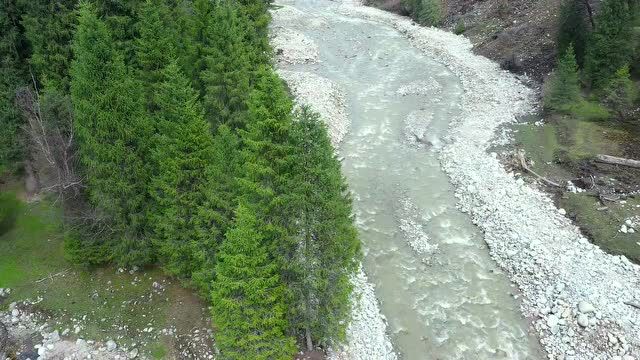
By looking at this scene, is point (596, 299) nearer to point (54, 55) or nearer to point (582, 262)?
point (582, 262)

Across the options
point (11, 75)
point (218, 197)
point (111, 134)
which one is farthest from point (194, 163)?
point (11, 75)

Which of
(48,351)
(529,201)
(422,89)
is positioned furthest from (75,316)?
(422,89)

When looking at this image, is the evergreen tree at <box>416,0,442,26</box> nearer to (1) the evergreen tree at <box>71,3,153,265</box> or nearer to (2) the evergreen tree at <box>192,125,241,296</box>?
(1) the evergreen tree at <box>71,3,153,265</box>

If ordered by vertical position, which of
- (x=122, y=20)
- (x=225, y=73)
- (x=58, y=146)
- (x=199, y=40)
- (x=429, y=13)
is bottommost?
(x=58, y=146)

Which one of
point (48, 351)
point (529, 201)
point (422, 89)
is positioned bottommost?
point (48, 351)

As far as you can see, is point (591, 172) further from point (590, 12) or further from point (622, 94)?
point (590, 12)

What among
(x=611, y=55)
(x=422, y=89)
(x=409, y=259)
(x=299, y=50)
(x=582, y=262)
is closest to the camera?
(x=582, y=262)
